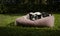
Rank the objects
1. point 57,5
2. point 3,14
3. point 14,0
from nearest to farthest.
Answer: point 3,14 → point 57,5 → point 14,0

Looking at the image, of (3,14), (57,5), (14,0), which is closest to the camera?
(3,14)

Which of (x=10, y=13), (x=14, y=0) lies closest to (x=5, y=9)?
(x=10, y=13)

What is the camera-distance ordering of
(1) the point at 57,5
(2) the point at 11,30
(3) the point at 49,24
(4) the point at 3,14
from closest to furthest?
1. (2) the point at 11,30
2. (3) the point at 49,24
3. (4) the point at 3,14
4. (1) the point at 57,5

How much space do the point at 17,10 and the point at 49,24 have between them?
197 inches

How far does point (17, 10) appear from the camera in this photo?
13453mm

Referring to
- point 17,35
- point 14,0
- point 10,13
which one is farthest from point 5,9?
point 17,35

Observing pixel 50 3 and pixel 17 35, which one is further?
pixel 50 3

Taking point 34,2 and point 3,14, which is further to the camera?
point 34,2

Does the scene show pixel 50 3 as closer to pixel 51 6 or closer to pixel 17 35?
pixel 51 6

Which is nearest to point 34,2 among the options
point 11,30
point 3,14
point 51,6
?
point 51,6

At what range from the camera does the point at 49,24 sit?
8.77 meters

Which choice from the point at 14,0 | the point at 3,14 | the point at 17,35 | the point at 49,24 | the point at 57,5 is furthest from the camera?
the point at 14,0

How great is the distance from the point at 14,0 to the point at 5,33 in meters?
7.64

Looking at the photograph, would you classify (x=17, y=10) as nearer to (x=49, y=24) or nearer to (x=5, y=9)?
(x=5, y=9)
